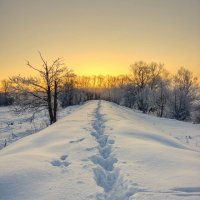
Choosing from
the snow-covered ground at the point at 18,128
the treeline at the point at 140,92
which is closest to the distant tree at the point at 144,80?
the treeline at the point at 140,92

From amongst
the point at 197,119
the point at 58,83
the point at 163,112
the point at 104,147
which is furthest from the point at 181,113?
the point at 104,147

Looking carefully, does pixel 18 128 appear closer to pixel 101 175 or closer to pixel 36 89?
pixel 36 89

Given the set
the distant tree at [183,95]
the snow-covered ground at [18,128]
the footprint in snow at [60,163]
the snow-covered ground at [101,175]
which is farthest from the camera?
the distant tree at [183,95]

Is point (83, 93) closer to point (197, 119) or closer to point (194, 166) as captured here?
point (197, 119)

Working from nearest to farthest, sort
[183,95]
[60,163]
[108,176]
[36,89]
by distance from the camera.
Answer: [108,176]
[60,163]
[36,89]
[183,95]

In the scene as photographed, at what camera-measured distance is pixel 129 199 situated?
373 centimetres

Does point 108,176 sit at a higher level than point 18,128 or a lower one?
higher

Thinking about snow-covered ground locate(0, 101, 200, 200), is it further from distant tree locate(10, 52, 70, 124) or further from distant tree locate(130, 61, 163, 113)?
distant tree locate(130, 61, 163, 113)

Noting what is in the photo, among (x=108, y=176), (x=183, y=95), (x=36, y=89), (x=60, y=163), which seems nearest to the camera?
(x=108, y=176)

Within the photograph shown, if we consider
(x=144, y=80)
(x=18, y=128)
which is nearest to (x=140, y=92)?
(x=144, y=80)

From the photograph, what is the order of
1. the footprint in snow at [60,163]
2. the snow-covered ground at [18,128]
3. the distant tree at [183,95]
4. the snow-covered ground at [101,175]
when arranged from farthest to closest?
1. the distant tree at [183,95]
2. the snow-covered ground at [18,128]
3. the footprint in snow at [60,163]
4. the snow-covered ground at [101,175]

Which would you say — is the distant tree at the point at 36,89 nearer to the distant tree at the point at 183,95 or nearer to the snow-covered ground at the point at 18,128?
the snow-covered ground at the point at 18,128

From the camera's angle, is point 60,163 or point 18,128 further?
point 18,128

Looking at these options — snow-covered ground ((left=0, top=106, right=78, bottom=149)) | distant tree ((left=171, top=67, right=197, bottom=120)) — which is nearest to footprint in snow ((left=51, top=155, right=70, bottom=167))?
snow-covered ground ((left=0, top=106, right=78, bottom=149))
